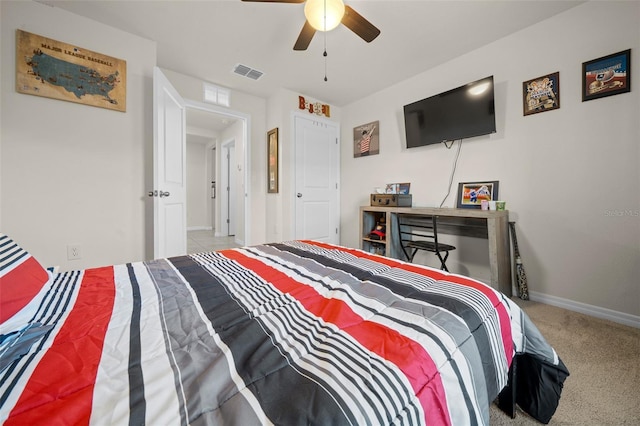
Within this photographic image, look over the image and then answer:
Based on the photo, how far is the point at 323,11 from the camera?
1616mm

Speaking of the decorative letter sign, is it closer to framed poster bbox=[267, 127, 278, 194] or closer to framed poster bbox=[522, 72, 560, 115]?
framed poster bbox=[267, 127, 278, 194]

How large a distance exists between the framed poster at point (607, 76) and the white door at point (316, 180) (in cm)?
288

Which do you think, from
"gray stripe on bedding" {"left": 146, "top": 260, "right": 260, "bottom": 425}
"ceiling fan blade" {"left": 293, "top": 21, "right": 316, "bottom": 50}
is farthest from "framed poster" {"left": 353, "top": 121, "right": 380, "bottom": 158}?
"gray stripe on bedding" {"left": 146, "top": 260, "right": 260, "bottom": 425}

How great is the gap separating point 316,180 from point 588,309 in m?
3.24

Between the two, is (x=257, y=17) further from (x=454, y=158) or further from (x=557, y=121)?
(x=557, y=121)

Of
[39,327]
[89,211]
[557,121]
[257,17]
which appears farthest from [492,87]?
[89,211]

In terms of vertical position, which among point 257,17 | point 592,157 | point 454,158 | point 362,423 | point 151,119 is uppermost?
point 257,17

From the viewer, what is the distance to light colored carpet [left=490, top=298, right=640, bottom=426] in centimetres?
106

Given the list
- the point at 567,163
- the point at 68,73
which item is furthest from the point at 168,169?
the point at 567,163

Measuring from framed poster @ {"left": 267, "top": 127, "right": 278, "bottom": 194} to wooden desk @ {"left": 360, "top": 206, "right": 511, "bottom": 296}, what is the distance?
142 cm

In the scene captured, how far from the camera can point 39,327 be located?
2.16 feet

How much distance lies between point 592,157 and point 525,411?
2041 millimetres

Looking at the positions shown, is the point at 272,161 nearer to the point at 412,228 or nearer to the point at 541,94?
the point at 412,228

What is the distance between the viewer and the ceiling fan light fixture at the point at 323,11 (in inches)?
62.4
